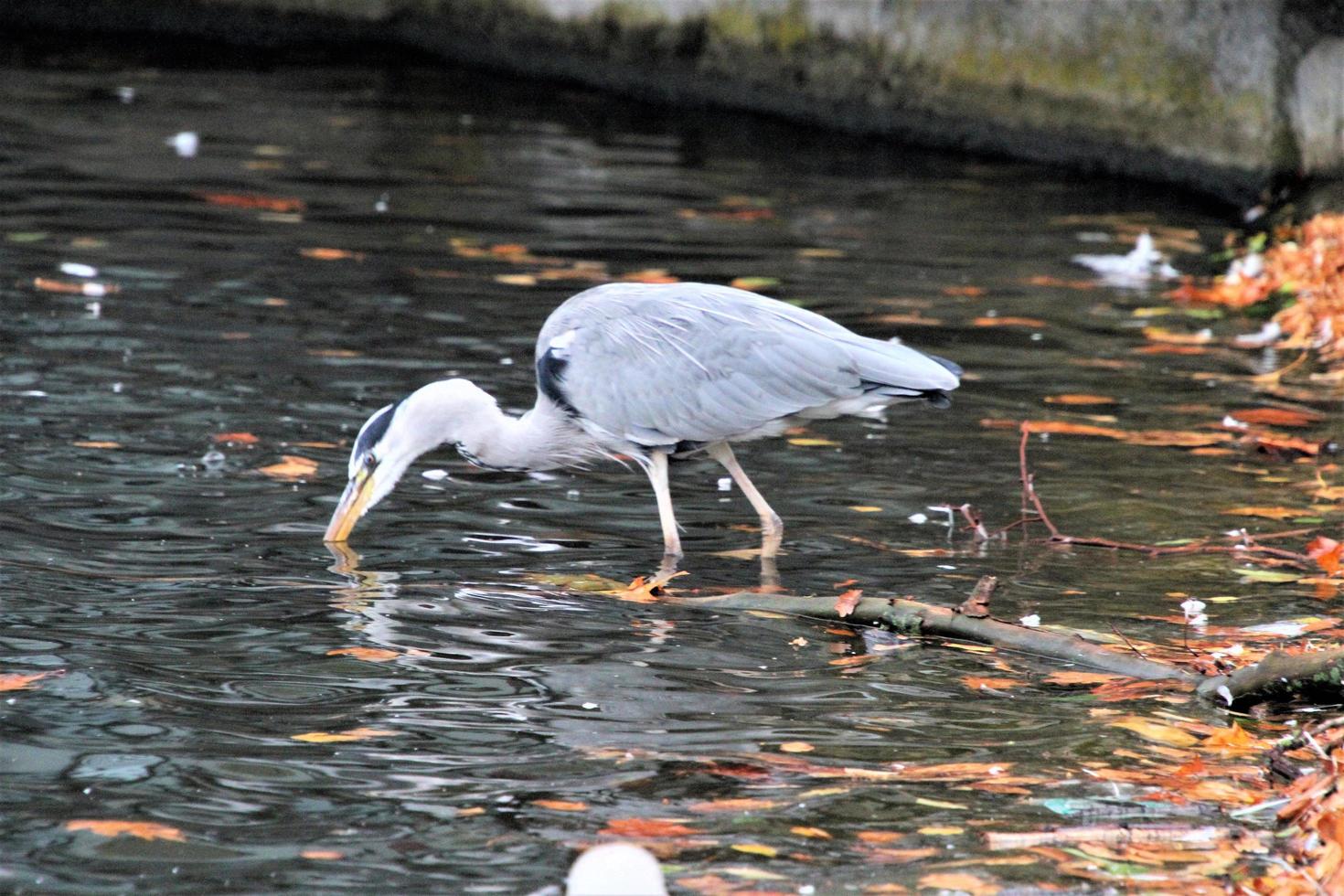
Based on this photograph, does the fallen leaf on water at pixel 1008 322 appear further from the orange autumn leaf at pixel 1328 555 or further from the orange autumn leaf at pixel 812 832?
the orange autumn leaf at pixel 812 832

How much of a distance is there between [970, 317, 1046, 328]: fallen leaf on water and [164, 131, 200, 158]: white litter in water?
6.41 meters

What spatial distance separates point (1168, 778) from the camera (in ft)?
14.8

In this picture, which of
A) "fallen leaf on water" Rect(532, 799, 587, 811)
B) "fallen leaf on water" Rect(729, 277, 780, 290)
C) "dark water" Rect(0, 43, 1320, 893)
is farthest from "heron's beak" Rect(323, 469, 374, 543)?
"fallen leaf on water" Rect(729, 277, 780, 290)

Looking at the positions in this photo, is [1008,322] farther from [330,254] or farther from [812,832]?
[812,832]

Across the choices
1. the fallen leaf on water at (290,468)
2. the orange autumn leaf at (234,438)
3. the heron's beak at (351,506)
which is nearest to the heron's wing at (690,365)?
the heron's beak at (351,506)

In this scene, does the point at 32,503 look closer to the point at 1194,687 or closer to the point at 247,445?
the point at 247,445

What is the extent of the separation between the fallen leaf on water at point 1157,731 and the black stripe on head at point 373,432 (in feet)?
9.77

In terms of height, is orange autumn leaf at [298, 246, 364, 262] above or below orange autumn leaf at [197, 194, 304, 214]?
below

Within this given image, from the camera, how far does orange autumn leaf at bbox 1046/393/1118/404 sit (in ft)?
29.2

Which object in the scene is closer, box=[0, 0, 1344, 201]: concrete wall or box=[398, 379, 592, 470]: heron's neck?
box=[398, 379, 592, 470]: heron's neck

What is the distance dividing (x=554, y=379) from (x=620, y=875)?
386cm

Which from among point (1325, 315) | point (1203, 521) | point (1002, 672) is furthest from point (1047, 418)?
point (1002, 672)

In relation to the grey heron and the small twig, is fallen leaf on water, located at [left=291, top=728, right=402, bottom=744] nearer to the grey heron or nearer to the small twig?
the grey heron

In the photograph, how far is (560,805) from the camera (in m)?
4.34
